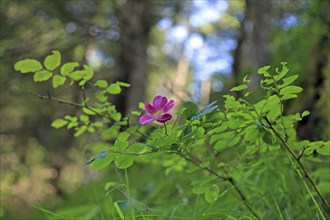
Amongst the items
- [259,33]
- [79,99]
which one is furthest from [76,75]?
[79,99]

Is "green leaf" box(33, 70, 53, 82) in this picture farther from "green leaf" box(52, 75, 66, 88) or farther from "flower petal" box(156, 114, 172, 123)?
"flower petal" box(156, 114, 172, 123)

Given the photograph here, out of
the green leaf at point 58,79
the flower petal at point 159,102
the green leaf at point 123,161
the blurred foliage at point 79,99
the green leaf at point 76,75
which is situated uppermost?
the flower petal at point 159,102

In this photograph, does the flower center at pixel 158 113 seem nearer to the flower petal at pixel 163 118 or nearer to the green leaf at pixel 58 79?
the flower petal at pixel 163 118

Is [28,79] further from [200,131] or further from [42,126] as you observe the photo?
[200,131]

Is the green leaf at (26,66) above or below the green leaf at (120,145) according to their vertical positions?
above

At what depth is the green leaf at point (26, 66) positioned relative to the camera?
93 centimetres

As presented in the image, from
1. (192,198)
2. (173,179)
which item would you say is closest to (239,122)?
(192,198)

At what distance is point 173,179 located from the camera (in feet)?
6.34

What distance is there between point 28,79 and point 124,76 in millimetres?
1169

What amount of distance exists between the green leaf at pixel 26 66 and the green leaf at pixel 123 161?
1.15ft

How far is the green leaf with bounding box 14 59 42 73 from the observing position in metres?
0.93

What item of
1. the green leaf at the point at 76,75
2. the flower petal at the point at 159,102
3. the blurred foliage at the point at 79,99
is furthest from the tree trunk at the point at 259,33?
the flower petal at the point at 159,102

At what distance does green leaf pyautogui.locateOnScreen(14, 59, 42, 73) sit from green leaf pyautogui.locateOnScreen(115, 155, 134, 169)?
1.15ft

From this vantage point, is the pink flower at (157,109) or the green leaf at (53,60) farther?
the green leaf at (53,60)
